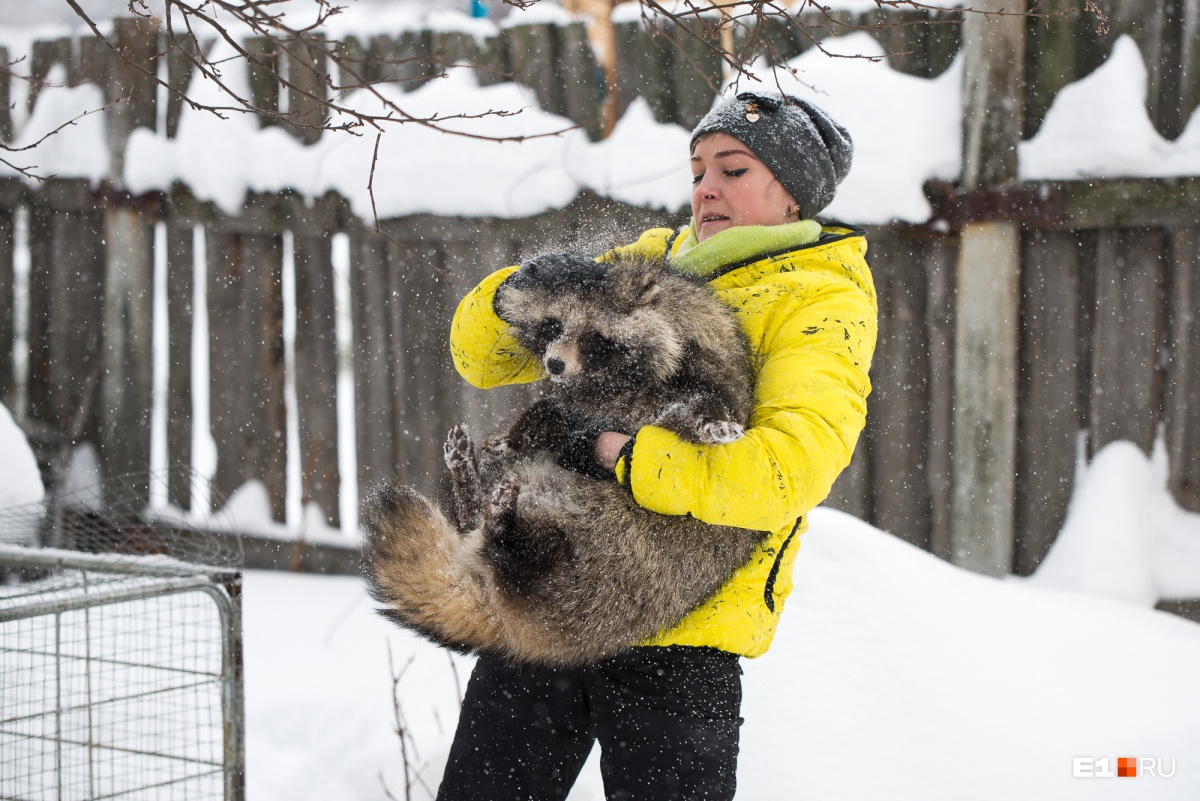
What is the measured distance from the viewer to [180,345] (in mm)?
5312

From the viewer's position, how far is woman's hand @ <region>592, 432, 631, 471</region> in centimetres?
191

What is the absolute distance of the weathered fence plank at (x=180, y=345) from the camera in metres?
5.23

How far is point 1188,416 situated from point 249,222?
15.0 ft

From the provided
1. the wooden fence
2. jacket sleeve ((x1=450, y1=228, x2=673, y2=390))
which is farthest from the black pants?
the wooden fence

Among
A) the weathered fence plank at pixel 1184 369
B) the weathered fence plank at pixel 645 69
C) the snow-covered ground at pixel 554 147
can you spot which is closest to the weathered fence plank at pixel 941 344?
the snow-covered ground at pixel 554 147

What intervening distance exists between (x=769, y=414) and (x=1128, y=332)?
2.90m

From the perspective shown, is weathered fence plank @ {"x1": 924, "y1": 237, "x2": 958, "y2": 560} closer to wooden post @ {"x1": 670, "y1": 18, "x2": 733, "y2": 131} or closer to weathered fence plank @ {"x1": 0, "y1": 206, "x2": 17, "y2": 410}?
wooden post @ {"x1": 670, "y1": 18, "x2": 733, "y2": 131}

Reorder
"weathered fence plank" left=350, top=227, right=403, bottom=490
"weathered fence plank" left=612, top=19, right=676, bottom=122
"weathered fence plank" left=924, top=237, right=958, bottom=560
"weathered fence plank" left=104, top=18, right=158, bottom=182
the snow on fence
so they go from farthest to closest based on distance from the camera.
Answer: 1. "weathered fence plank" left=104, top=18, right=158, bottom=182
2. "weathered fence plank" left=350, top=227, right=403, bottom=490
3. "weathered fence plank" left=612, top=19, right=676, bottom=122
4. "weathered fence plank" left=924, top=237, right=958, bottom=560
5. the snow on fence

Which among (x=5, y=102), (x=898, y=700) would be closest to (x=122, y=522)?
(x=5, y=102)

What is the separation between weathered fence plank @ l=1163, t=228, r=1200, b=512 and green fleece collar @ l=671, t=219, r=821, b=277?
8.38 feet

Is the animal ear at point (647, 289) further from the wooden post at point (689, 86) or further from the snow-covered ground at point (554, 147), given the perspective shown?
the wooden post at point (689, 86)

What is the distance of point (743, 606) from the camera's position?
6.63ft

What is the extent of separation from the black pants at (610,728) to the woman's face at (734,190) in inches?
39.7

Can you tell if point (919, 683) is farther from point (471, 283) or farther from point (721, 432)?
point (471, 283)
